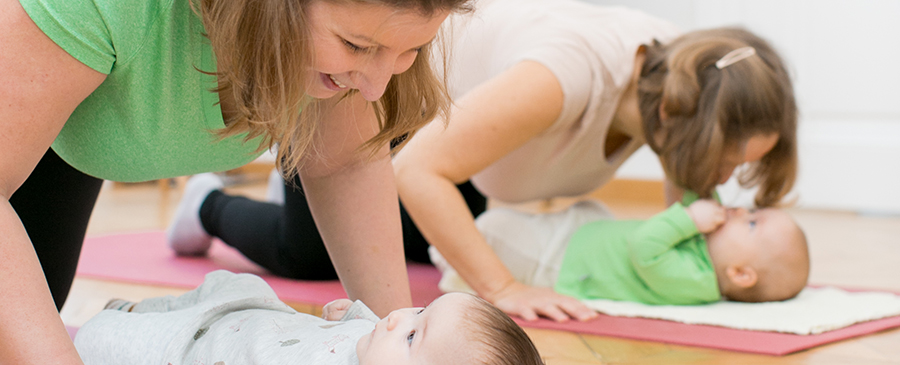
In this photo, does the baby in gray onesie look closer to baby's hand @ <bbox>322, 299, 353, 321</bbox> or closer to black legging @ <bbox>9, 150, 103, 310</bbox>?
baby's hand @ <bbox>322, 299, 353, 321</bbox>

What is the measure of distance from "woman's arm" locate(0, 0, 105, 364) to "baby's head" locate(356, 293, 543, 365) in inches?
9.1

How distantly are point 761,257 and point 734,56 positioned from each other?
0.33m

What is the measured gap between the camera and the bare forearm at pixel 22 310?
0.51m

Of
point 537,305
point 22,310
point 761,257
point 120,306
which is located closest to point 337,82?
point 22,310

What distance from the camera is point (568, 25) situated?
4.03 ft

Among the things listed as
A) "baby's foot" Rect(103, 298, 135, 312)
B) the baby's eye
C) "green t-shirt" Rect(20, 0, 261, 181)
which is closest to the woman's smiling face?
the baby's eye

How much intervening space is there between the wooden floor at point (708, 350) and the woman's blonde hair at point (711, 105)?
32 centimetres

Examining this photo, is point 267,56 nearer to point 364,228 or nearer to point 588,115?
point 364,228

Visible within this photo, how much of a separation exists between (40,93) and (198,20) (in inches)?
5.5

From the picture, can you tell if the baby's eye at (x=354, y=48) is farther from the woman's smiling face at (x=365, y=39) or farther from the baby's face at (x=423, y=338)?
the baby's face at (x=423, y=338)

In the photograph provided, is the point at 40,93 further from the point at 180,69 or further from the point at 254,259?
the point at 254,259

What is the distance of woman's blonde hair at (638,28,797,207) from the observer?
44.5 inches

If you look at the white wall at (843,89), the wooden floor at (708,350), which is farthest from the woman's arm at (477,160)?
the white wall at (843,89)

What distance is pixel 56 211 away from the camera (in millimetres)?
912
